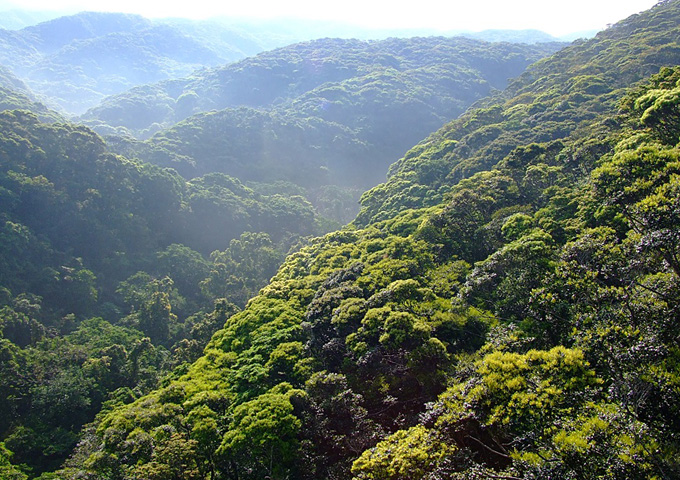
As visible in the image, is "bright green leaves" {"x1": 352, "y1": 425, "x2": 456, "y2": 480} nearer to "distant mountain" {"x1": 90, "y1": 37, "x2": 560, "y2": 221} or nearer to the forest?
the forest

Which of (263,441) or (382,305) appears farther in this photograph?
(382,305)

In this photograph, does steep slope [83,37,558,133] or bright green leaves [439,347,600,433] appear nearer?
bright green leaves [439,347,600,433]

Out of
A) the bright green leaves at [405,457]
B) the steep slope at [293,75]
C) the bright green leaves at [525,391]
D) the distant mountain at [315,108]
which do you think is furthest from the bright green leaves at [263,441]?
the steep slope at [293,75]

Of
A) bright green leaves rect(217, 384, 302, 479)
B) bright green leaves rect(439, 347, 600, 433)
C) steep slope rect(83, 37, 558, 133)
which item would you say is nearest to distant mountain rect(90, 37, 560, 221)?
steep slope rect(83, 37, 558, 133)

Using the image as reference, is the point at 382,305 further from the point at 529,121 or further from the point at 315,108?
the point at 315,108

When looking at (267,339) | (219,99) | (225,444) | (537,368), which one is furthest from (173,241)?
(219,99)

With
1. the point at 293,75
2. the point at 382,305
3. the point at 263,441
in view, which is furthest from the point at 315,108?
the point at 263,441

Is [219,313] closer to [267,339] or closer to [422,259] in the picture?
[267,339]

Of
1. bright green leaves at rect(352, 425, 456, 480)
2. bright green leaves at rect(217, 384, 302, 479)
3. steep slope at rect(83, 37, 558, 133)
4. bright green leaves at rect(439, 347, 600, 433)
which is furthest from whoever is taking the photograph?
steep slope at rect(83, 37, 558, 133)
